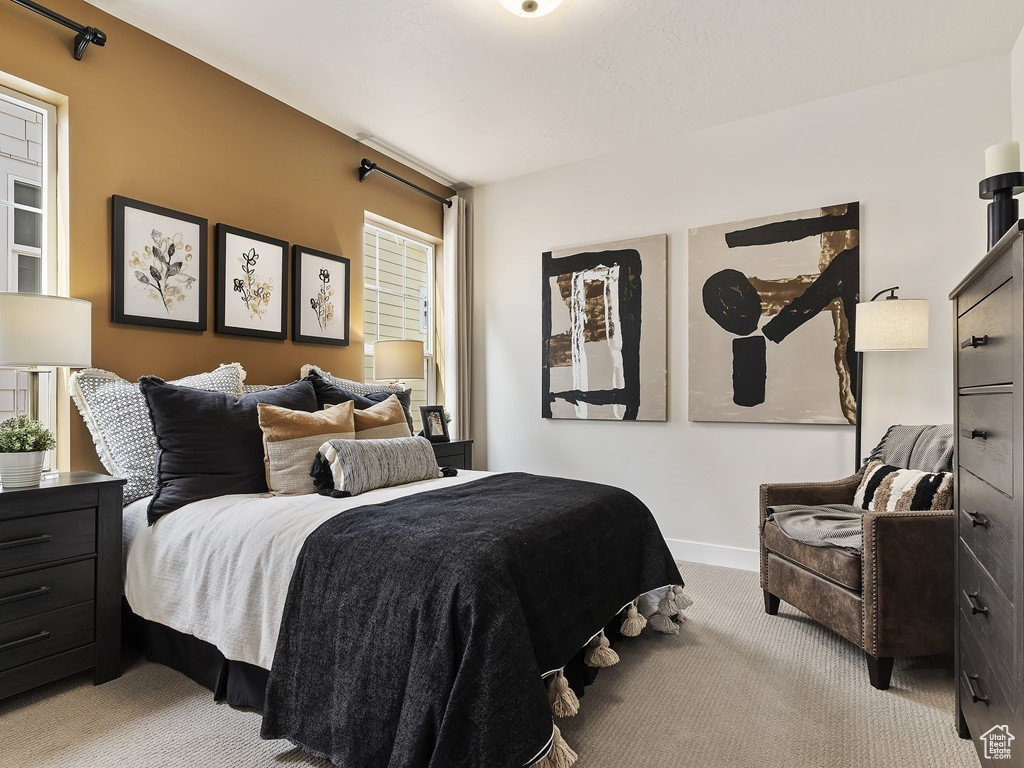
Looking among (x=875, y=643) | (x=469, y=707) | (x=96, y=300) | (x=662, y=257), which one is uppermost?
(x=662, y=257)

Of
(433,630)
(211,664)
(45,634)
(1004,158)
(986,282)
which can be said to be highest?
(1004,158)

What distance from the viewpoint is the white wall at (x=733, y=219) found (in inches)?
116

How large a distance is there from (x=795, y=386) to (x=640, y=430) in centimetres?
100

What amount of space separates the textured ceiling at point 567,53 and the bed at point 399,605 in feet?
5.79

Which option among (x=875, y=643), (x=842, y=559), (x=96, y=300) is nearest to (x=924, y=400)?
(x=842, y=559)

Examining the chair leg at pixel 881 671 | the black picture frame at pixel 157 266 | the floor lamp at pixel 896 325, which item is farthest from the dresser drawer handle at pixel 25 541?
the floor lamp at pixel 896 325

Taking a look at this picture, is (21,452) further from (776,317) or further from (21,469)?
(776,317)

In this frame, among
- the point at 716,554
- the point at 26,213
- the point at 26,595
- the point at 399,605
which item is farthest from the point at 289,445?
the point at 716,554

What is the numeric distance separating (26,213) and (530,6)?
2.28 metres

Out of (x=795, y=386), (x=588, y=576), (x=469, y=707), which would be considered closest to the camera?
(x=469, y=707)

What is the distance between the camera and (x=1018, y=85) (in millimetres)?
2682

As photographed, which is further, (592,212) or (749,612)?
(592,212)

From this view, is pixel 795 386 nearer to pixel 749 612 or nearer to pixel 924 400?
pixel 924 400

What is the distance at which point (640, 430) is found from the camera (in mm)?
3871
